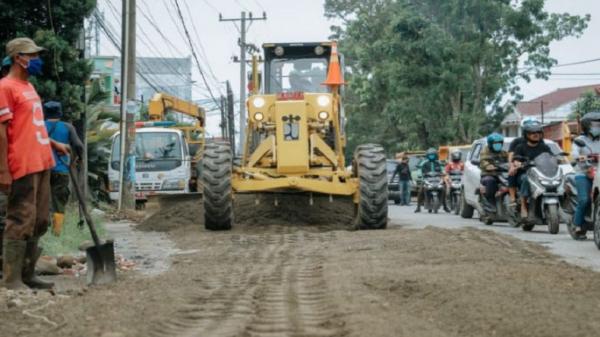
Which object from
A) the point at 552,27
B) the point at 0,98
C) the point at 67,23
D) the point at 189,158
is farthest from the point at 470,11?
the point at 0,98

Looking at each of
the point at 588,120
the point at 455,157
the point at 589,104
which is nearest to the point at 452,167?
the point at 455,157

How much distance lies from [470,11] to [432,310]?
1508 inches

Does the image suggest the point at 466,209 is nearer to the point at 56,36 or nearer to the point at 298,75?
the point at 298,75

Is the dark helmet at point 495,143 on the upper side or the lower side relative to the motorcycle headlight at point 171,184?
upper

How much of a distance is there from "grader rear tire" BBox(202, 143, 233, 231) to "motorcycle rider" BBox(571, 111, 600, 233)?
5.39m

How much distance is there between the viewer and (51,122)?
46.7 feet

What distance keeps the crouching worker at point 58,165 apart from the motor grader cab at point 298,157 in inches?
112

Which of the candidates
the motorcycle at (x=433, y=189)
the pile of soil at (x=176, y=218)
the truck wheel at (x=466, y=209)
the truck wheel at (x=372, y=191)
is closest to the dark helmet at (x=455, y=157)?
the motorcycle at (x=433, y=189)

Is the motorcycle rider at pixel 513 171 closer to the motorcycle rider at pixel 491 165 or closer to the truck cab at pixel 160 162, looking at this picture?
the motorcycle rider at pixel 491 165

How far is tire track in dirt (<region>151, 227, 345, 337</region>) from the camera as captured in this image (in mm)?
6824

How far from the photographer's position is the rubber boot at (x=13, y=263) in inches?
358

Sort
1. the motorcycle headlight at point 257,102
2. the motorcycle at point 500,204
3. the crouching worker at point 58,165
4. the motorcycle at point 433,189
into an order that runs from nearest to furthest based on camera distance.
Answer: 1. the crouching worker at point 58,165
2. the motorcycle headlight at point 257,102
3. the motorcycle at point 500,204
4. the motorcycle at point 433,189

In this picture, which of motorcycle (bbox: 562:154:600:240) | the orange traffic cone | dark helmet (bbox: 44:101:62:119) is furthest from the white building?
dark helmet (bbox: 44:101:62:119)

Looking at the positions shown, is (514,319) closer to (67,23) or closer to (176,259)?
(176,259)
